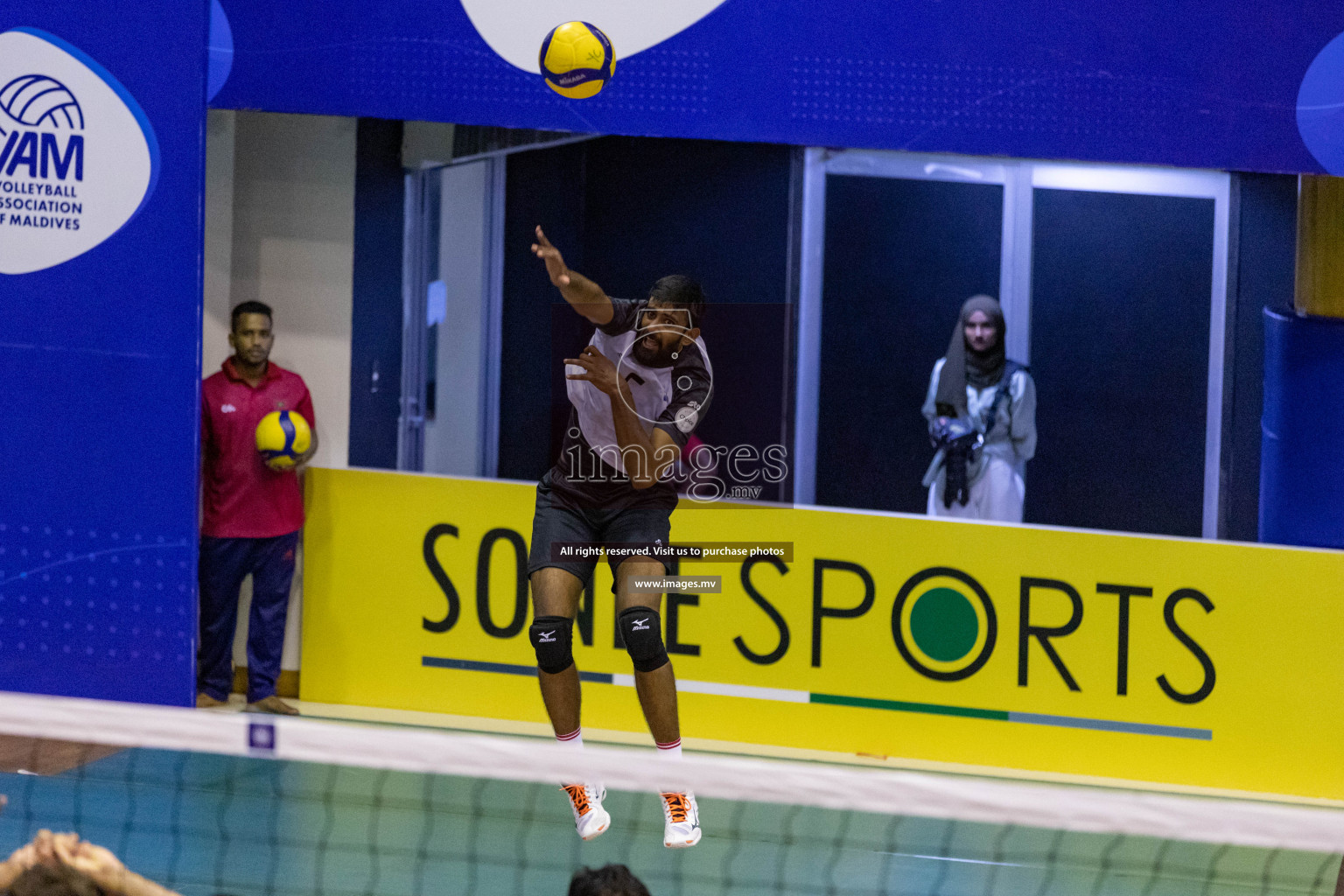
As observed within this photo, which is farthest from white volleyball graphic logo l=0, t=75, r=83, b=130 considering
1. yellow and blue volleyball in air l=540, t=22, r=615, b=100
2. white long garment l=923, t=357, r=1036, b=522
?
white long garment l=923, t=357, r=1036, b=522

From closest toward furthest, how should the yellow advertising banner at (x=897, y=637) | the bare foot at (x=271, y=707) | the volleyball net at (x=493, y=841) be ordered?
1. the volleyball net at (x=493, y=841)
2. the yellow advertising banner at (x=897, y=637)
3. the bare foot at (x=271, y=707)

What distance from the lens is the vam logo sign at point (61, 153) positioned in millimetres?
7105

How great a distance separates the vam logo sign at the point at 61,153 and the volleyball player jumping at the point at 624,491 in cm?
248

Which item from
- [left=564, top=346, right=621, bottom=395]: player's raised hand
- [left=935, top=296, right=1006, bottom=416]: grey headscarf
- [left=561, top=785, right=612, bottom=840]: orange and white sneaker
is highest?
[left=935, top=296, right=1006, bottom=416]: grey headscarf

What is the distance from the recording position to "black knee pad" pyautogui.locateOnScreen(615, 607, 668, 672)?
5.55 meters

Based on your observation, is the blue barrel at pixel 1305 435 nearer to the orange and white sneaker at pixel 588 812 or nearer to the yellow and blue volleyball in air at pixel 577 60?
the yellow and blue volleyball in air at pixel 577 60

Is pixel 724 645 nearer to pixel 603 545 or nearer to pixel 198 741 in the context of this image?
pixel 603 545

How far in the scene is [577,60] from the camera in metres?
6.72

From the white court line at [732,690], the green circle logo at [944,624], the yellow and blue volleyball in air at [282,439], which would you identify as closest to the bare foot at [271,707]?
the yellow and blue volleyball in air at [282,439]

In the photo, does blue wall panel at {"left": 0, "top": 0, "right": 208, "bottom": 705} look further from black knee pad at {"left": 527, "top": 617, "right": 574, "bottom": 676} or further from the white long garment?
the white long garment

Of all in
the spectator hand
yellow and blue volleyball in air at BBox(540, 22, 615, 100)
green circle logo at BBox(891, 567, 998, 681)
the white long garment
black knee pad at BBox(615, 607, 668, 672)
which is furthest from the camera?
the white long garment

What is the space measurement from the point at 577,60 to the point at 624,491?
6.71ft

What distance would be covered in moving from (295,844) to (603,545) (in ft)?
5.47

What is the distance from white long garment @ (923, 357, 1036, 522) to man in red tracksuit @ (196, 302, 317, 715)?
3313 millimetres
